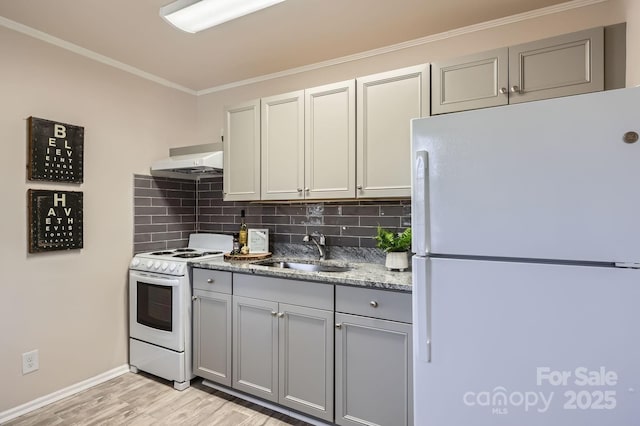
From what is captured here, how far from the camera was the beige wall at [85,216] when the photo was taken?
2146 mm

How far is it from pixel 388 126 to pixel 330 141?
0.41m

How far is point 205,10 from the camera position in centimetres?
186

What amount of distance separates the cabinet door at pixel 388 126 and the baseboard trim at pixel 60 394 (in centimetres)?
237

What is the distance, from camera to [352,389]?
6.25 ft

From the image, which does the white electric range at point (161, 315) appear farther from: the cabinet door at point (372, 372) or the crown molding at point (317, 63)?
the crown molding at point (317, 63)

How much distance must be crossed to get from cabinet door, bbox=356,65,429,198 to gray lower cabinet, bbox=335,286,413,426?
2.21ft

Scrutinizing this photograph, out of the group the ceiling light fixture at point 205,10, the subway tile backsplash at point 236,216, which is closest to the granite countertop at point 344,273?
the subway tile backsplash at point 236,216

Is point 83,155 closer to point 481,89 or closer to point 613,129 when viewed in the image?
point 481,89

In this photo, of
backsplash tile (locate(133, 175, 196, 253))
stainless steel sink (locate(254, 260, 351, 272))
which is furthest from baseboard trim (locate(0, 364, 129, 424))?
stainless steel sink (locate(254, 260, 351, 272))

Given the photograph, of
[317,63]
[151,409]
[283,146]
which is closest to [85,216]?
[151,409]

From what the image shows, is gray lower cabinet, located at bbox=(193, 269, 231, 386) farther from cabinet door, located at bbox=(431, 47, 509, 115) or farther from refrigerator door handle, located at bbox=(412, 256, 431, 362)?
cabinet door, located at bbox=(431, 47, 509, 115)

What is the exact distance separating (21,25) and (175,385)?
2.61 meters

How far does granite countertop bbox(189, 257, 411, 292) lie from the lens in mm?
1801

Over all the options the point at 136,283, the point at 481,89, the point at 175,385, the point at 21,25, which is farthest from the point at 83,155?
the point at 481,89
